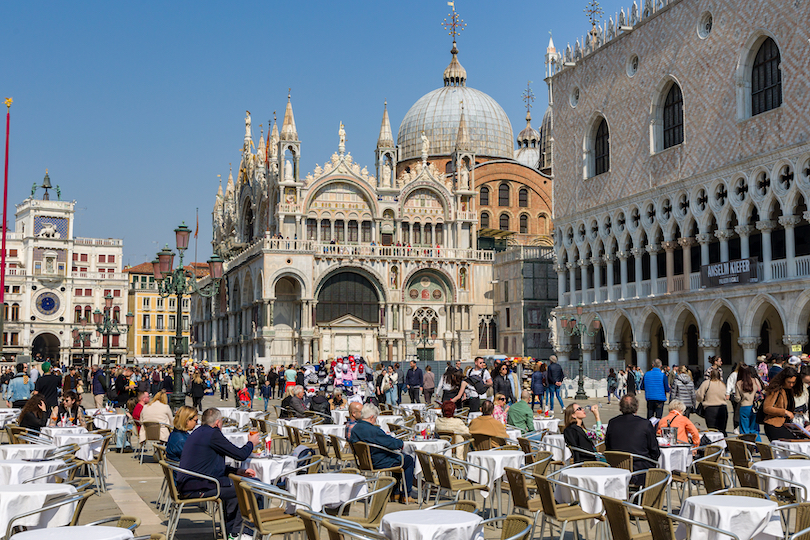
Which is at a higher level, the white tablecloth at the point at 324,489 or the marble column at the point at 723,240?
the marble column at the point at 723,240

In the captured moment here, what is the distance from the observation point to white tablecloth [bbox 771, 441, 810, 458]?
9.71 meters

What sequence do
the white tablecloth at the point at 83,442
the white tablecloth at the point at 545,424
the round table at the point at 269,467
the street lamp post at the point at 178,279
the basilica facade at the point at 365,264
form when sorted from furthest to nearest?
the basilica facade at the point at 365,264 → the street lamp post at the point at 178,279 → the white tablecloth at the point at 545,424 → the white tablecloth at the point at 83,442 → the round table at the point at 269,467

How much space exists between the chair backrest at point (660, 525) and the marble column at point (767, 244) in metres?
25.3

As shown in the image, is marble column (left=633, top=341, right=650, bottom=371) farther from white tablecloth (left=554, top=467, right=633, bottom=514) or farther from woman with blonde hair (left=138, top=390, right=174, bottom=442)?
white tablecloth (left=554, top=467, right=633, bottom=514)

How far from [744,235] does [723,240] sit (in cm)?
113

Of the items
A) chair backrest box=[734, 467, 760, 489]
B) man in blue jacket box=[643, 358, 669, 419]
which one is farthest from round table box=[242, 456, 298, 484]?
man in blue jacket box=[643, 358, 669, 419]

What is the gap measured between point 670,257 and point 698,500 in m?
29.4

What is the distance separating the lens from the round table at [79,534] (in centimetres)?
543

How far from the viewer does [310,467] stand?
331 inches

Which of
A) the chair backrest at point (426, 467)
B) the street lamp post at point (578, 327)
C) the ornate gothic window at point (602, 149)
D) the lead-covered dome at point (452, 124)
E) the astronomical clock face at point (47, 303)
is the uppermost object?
the lead-covered dome at point (452, 124)

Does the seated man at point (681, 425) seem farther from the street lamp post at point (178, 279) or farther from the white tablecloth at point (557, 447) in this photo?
the street lamp post at point (178, 279)

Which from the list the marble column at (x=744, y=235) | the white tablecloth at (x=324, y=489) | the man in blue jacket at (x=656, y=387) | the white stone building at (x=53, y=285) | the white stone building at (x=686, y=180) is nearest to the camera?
the white tablecloth at (x=324, y=489)

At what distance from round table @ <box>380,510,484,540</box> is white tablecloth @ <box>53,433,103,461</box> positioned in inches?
234

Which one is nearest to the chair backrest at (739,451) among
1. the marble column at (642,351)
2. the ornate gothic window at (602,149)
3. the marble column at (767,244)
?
the marble column at (767,244)
